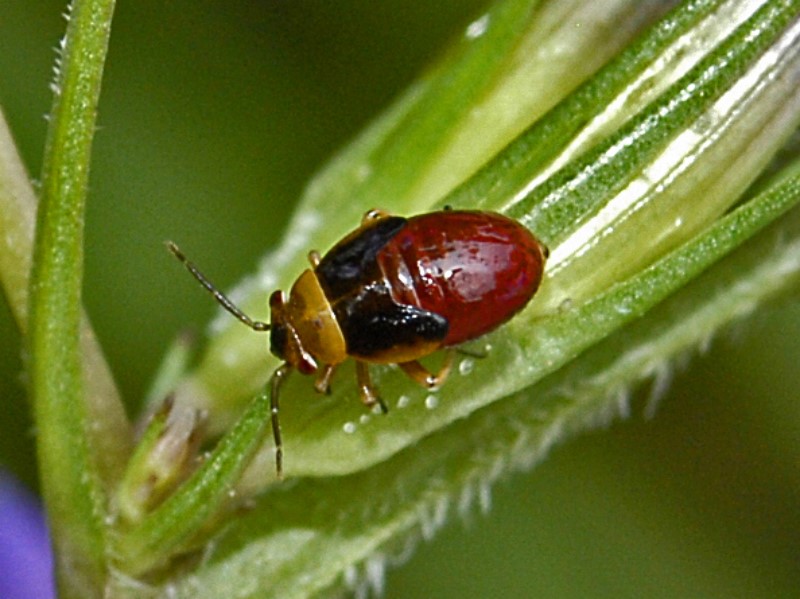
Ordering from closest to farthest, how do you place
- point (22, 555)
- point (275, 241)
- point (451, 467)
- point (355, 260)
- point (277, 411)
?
point (277, 411) → point (355, 260) → point (451, 467) → point (22, 555) → point (275, 241)

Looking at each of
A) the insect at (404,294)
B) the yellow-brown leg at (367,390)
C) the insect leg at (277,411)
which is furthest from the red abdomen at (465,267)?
the insect leg at (277,411)

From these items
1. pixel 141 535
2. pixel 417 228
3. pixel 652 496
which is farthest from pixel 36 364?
pixel 652 496

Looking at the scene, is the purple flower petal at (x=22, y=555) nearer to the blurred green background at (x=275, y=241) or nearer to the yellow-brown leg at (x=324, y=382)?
the yellow-brown leg at (x=324, y=382)

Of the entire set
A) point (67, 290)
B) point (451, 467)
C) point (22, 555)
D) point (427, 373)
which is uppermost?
point (67, 290)

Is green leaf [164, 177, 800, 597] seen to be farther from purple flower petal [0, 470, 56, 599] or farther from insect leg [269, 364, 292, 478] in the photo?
purple flower petal [0, 470, 56, 599]

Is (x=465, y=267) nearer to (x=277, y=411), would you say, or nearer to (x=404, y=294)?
(x=404, y=294)

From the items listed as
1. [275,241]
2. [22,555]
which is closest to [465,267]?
[22,555]

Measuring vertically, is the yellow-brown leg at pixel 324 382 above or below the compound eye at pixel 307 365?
below
